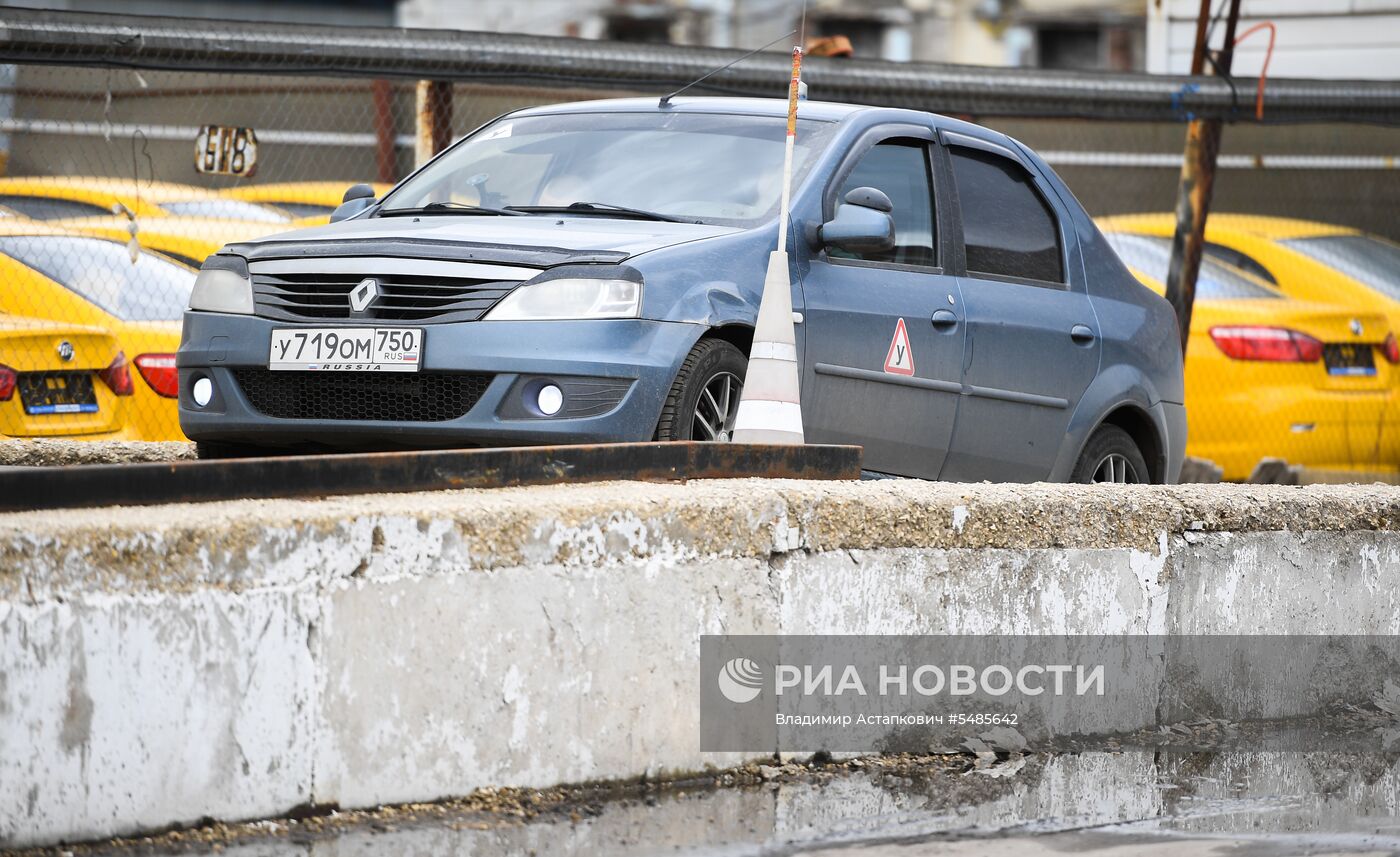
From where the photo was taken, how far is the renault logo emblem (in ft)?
18.0

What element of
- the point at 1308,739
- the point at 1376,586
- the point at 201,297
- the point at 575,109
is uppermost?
the point at 575,109

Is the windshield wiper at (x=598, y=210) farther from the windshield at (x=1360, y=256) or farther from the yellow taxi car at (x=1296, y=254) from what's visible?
the windshield at (x=1360, y=256)

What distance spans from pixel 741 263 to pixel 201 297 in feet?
5.61

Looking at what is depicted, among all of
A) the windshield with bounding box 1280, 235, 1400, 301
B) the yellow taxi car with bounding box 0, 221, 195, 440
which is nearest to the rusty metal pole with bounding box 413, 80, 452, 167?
the yellow taxi car with bounding box 0, 221, 195, 440

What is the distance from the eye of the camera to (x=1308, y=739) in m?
5.77

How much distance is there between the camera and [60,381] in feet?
24.2

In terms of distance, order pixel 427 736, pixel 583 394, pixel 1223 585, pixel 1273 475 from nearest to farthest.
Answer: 1. pixel 427 736
2. pixel 583 394
3. pixel 1223 585
4. pixel 1273 475

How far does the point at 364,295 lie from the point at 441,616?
1.59 meters

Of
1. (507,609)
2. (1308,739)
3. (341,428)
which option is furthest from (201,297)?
(1308,739)

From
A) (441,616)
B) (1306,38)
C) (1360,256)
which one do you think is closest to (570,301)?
(441,616)

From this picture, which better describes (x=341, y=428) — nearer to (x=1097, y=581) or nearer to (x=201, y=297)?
(x=201, y=297)

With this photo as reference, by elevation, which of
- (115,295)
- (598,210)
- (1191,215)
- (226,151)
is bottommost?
(115,295)

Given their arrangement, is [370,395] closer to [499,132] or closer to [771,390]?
[771,390]

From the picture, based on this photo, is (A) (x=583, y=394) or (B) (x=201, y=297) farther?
(B) (x=201, y=297)
